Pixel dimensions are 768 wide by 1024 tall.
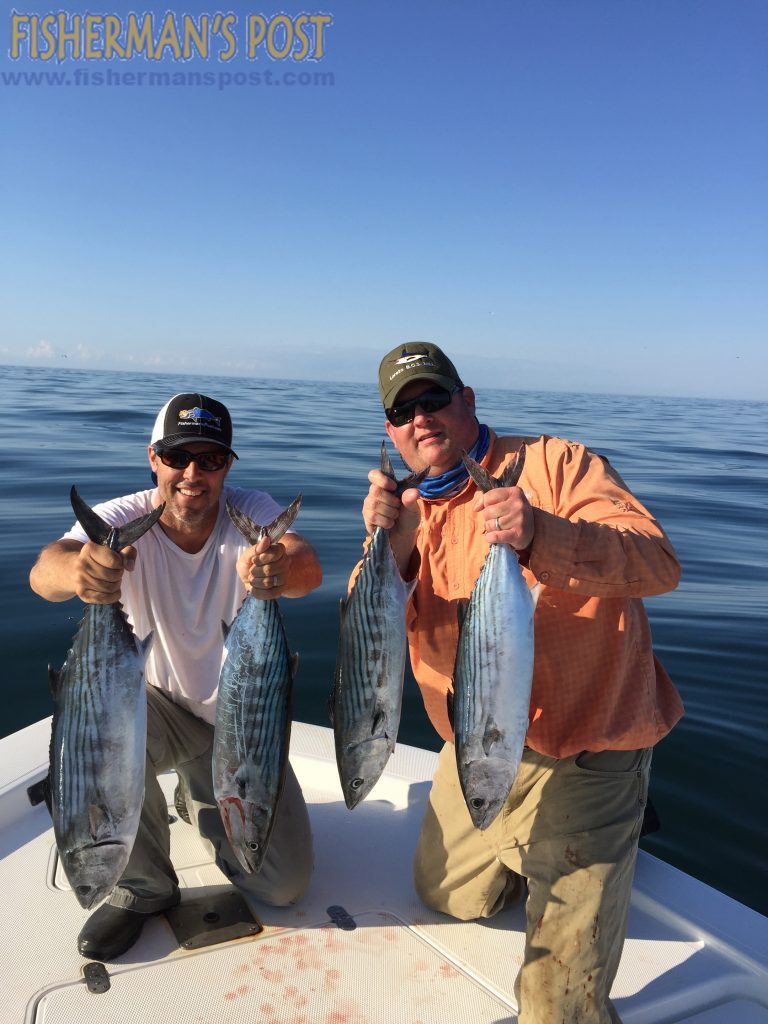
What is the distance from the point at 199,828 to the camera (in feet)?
10.7

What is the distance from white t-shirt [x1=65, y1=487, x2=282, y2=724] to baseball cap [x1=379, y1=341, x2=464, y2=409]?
0.74m

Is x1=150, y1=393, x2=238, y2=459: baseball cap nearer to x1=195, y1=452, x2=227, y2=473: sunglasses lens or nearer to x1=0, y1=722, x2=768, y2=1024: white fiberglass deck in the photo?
x1=195, y1=452, x2=227, y2=473: sunglasses lens

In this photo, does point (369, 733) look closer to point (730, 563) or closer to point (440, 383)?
point (440, 383)

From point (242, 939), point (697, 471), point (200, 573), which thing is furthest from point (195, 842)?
point (697, 471)

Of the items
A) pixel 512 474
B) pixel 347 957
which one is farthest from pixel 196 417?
pixel 347 957

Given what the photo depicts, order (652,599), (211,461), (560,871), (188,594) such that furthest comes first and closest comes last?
(652,599), (188,594), (211,461), (560,871)

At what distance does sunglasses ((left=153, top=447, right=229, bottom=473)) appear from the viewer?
290 cm

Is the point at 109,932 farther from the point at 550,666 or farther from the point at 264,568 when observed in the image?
the point at 550,666

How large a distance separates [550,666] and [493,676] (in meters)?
0.52

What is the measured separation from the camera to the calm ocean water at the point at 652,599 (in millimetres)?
4121

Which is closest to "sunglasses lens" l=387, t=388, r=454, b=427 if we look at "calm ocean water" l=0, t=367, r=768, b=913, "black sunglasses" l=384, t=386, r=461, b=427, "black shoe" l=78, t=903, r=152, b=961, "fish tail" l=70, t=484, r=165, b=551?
"black sunglasses" l=384, t=386, r=461, b=427

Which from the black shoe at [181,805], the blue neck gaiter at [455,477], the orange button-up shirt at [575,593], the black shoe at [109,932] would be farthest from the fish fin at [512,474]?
the black shoe at [181,805]

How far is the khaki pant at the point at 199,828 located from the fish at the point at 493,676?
0.99 meters

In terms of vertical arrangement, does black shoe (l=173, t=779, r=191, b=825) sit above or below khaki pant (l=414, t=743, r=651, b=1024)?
below
